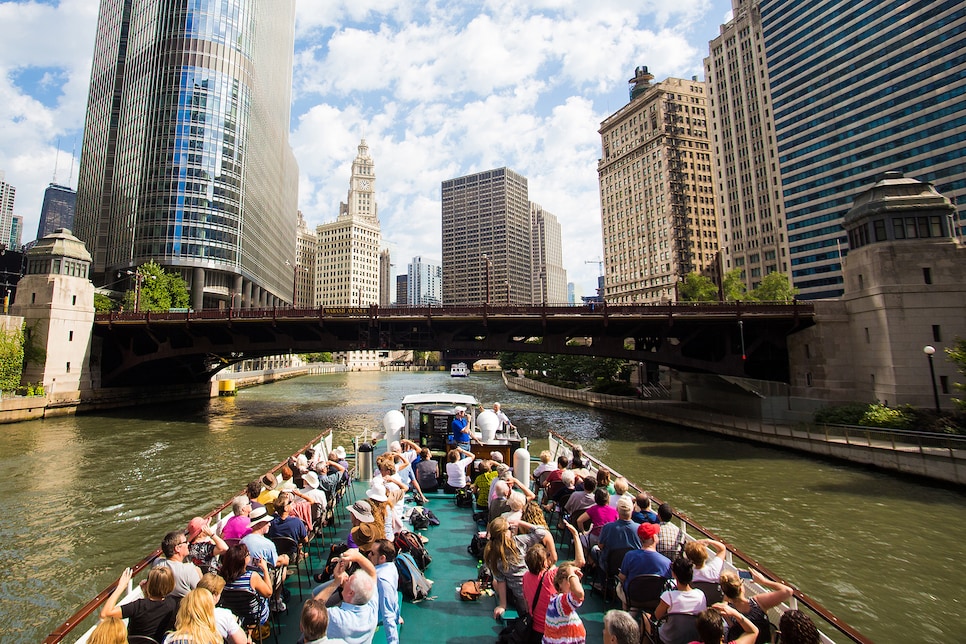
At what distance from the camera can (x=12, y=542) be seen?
15477 mm

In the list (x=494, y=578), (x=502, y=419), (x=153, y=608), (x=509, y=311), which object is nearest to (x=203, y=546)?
(x=153, y=608)

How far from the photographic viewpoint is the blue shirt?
233 inches

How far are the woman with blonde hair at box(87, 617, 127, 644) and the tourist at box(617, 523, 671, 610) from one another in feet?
18.9

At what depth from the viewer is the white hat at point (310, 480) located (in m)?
10.5

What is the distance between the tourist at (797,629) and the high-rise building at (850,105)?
116 m

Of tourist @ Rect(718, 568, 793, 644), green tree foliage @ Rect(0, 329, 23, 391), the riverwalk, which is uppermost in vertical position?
green tree foliage @ Rect(0, 329, 23, 391)

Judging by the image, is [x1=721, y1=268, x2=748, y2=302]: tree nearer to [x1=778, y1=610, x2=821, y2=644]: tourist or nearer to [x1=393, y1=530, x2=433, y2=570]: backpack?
[x1=393, y1=530, x2=433, y2=570]: backpack

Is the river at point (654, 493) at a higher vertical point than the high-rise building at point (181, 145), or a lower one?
lower

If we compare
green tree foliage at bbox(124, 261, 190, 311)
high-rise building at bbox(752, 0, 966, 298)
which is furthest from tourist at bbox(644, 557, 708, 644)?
high-rise building at bbox(752, 0, 966, 298)

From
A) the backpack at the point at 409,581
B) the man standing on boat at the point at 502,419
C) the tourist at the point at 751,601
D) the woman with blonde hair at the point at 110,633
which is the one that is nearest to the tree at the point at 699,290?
the man standing on boat at the point at 502,419

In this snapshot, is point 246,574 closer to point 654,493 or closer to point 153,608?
point 153,608

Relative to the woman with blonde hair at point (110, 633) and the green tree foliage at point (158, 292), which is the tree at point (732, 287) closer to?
the woman with blonde hair at point (110, 633)

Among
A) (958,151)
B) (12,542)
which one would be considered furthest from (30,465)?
(958,151)

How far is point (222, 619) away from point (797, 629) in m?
5.78
